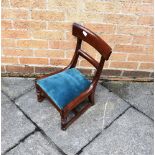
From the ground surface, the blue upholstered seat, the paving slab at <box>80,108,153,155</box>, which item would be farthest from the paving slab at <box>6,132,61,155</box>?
the blue upholstered seat

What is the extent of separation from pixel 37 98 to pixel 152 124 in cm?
128

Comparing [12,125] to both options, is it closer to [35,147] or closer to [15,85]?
[35,147]

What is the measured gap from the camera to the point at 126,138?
263cm

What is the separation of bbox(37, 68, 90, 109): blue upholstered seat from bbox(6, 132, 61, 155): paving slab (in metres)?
0.42

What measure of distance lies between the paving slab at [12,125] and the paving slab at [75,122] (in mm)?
82

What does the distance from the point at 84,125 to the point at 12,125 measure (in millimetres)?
740

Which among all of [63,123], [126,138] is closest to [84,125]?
Answer: [63,123]

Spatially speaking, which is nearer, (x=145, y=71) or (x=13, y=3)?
(x=13, y=3)

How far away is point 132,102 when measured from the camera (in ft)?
9.82

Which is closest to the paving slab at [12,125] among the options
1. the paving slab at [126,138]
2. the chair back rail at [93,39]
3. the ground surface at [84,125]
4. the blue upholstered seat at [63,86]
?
the ground surface at [84,125]

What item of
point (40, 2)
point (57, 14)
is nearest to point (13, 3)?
point (40, 2)

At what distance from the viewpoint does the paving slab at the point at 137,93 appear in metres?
2.95

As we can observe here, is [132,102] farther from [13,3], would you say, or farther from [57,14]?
[13,3]

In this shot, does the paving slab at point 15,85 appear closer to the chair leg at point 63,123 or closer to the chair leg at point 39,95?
the chair leg at point 39,95
